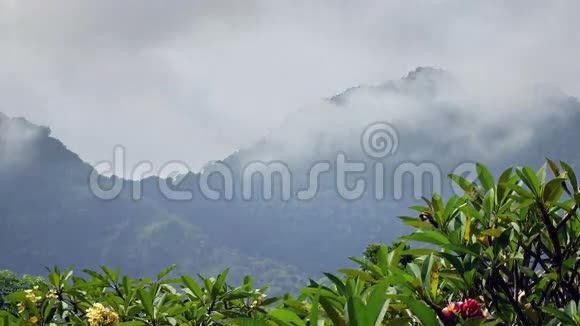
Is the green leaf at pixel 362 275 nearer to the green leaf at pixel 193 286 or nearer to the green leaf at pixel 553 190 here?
the green leaf at pixel 553 190

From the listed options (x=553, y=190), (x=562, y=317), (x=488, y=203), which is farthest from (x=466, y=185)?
(x=562, y=317)

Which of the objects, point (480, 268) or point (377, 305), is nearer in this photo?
point (377, 305)

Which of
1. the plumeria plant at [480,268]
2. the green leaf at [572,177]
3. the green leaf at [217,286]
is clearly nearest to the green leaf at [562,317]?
the plumeria plant at [480,268]

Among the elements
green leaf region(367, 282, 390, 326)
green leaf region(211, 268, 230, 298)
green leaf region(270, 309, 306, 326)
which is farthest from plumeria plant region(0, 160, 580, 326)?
green leaf region(367, 282, 390, 326)

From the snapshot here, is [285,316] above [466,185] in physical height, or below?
below

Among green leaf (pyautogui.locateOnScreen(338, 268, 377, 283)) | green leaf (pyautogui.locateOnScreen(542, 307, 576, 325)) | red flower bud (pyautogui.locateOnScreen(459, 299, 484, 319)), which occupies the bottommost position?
green leaf (pyautogui.locateOnScreen(542, 307, 576, 325))

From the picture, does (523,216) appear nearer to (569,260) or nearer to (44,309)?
(569,260)

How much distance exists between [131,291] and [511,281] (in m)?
2.51

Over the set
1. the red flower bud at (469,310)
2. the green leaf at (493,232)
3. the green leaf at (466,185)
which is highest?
the green leaf at (466,185)

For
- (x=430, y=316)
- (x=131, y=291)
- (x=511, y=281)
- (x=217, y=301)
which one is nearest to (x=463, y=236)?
(x=511, y=281)

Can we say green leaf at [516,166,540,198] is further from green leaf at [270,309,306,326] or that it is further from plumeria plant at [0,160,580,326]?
green leaf at [270,309,306,326]

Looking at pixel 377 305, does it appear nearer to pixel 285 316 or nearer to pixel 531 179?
pixel 285 316

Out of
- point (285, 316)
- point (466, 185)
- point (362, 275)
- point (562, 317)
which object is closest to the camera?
point (285, 316)

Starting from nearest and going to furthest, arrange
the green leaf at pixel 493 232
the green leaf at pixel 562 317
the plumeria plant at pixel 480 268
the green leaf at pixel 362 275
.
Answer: the green leaf at pixel 562 317
the plumeria plant at pixel 480 268
the green leaf at pixel 493 232
the green leaf at pixel 362 275
